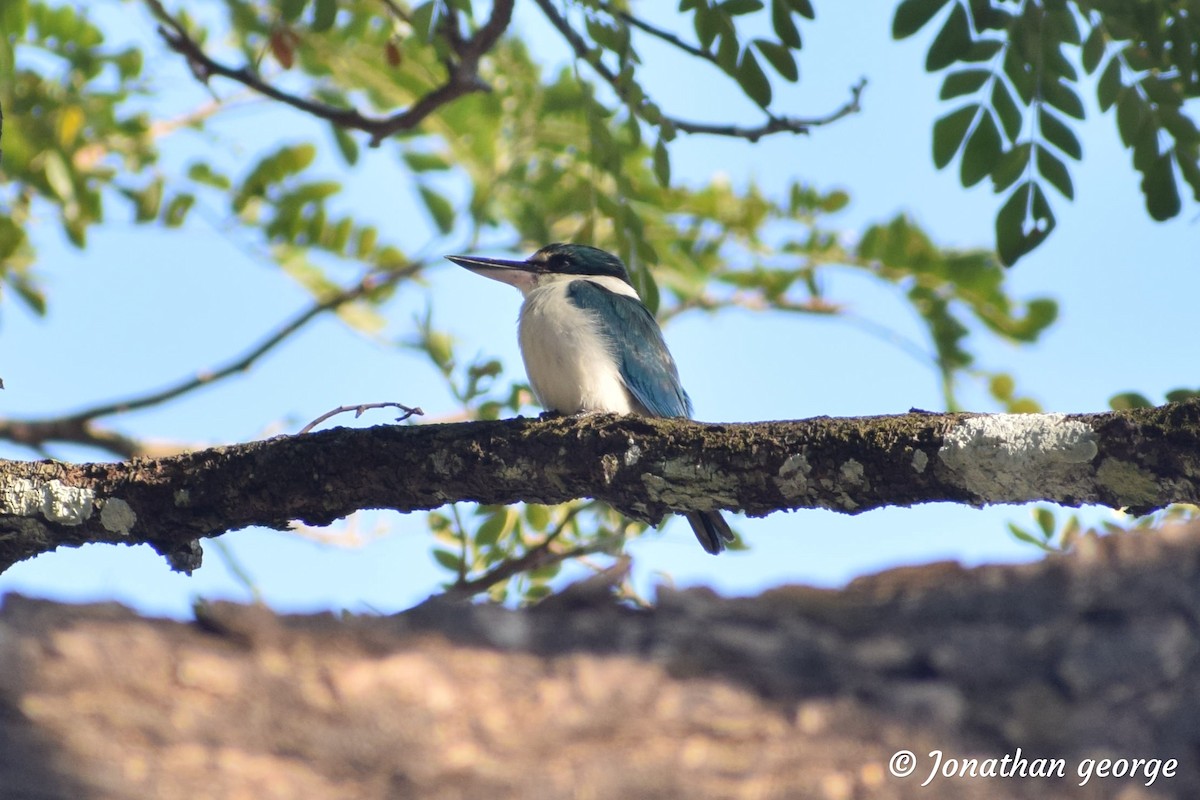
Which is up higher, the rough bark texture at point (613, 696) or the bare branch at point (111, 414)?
the bare branch at point (111, 414)

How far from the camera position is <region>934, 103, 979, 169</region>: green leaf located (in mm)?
4367

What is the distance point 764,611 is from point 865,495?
0.37 m

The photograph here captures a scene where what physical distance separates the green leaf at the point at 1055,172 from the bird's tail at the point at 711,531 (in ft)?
5.06

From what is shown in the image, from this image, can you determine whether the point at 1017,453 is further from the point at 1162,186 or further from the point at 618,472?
the point at 1162,186

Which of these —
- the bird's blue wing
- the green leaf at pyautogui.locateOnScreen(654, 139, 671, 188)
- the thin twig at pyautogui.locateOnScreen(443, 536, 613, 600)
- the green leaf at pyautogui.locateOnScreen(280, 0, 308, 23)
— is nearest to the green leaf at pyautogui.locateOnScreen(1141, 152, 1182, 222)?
the green leaf at pyautogui.locateOnScreen(654, 139, 671, 188)

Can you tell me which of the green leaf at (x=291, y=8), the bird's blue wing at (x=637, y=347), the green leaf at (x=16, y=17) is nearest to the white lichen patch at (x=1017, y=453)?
the bird's blue wing at (x=637, y=347)

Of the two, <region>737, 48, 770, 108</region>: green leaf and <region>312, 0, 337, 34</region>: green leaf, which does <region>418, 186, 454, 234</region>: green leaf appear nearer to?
<region>312, 0, 337, 34</region>: green leaf

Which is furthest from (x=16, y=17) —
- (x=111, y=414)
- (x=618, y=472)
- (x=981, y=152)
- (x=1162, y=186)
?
(x=1162, y=186)

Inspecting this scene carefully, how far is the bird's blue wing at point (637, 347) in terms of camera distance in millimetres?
5625

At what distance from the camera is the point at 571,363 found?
5.41 m

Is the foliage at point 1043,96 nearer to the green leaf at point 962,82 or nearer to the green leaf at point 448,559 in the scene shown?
the green leaf at point 962,82

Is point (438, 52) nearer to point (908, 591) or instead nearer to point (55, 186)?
point (55, 186)

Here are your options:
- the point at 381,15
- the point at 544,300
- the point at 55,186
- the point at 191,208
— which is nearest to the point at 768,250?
the point at 544,300

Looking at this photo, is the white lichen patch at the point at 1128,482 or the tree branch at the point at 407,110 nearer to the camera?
the white lichen patch at the point at 1128,482
